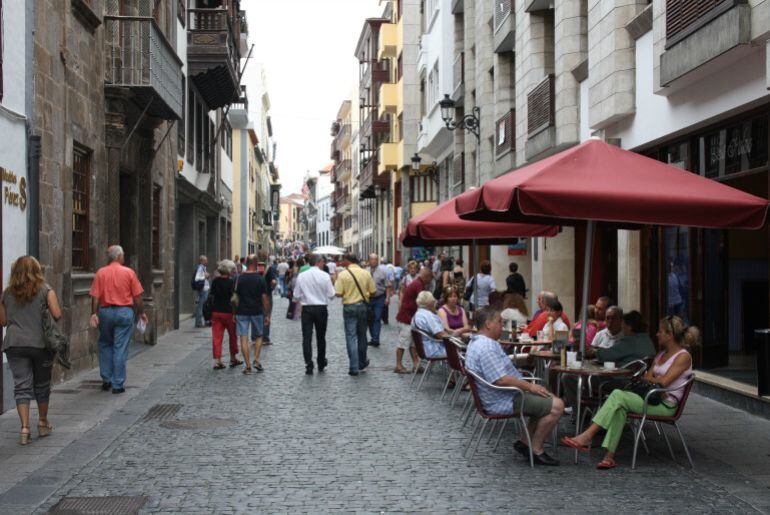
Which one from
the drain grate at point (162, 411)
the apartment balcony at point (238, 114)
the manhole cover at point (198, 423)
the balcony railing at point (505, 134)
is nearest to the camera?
the manhole cover at point (198, 423)

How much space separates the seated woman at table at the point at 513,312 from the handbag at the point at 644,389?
481 cm

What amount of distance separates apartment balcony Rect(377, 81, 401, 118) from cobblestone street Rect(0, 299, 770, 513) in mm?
34103

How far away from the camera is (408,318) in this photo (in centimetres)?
1540

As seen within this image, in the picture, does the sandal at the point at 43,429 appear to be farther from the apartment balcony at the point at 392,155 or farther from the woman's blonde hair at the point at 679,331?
the apartment balcony at the point at 392,155

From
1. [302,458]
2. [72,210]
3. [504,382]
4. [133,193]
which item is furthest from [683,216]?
[133,193]

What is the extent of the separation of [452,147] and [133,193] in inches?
703

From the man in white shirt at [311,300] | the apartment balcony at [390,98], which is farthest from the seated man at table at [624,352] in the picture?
the apartment balcony at [390,98]

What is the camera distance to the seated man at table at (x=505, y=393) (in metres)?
8.05

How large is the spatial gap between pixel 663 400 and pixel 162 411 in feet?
18.0

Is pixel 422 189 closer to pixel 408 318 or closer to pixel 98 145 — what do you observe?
pixel 408 318

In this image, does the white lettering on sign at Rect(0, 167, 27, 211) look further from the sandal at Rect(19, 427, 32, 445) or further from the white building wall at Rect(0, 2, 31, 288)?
the sandal at Rect(19, 427, 32, 445)

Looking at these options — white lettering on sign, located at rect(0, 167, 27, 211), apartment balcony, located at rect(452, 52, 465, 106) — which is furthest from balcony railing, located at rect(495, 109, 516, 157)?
white lettering on sign, located at rect(0, 167, 27, 211)

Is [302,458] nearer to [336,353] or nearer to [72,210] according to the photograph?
A: [72,210]

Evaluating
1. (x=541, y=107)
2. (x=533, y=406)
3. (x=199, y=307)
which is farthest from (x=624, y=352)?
(x=199, y=307)
